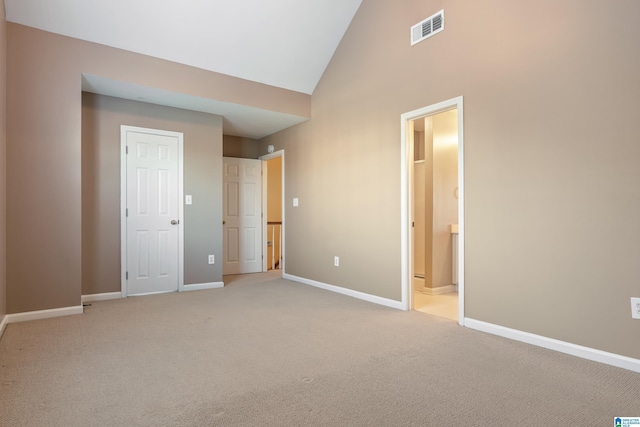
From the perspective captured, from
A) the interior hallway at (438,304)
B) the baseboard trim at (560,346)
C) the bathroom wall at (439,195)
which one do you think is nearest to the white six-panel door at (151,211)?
the interior hallway at (438,304)

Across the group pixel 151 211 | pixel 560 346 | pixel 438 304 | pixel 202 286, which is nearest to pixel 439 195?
pixel 438 304

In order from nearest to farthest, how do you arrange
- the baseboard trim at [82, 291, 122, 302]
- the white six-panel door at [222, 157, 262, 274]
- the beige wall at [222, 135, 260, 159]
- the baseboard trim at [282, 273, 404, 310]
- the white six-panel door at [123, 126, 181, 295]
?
the baseboard trim at [282, 273, 404, 310]
the baseboard trim at [82, 291, 122, 302]
the white six-panel door at [123, 126, 181, 295]
the white six-panel door at [222, 157, 262, 274]
the beige wall at [222, 135, 260, 159]

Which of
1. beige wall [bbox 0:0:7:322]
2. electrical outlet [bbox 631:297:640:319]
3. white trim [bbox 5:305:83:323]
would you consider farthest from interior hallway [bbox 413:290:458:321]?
beige wall [bbox 0:0:7:322]

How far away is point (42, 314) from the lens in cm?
342

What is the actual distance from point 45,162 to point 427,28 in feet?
12.7

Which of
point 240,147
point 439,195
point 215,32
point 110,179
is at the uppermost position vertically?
point 215,32

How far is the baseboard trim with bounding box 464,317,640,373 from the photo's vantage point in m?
2.26

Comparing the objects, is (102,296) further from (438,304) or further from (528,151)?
(528,151)

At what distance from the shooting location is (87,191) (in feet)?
13.7

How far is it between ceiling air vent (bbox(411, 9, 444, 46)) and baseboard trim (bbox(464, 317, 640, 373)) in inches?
106

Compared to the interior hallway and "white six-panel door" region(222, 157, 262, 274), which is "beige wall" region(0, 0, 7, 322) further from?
the interior hallway

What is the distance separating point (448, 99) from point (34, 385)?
3.67 m

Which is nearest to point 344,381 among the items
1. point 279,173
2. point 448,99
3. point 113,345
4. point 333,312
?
point 333,312

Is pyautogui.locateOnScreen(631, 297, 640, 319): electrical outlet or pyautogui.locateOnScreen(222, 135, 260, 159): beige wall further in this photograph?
pyautogui.locateOnScreen(222, 135, 260, 159): beige wall
